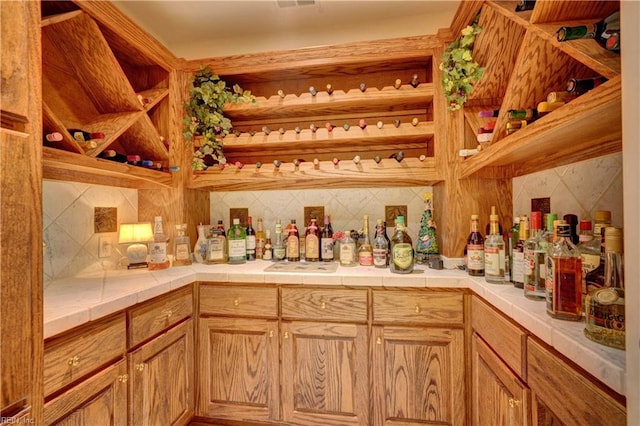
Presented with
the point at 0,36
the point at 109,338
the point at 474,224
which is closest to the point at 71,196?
the point at 109,338

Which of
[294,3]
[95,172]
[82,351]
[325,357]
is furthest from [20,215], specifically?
[294,3]

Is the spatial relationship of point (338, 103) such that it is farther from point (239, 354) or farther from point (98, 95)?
point (239, 354)

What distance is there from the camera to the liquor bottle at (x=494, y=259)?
1.34 meters

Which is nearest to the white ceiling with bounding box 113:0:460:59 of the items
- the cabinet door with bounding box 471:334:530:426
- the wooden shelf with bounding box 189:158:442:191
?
the wooden shelf with bounding box 189:158:442:191

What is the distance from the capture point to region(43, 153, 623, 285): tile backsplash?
44.8 inches

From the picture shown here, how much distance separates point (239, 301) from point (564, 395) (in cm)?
138

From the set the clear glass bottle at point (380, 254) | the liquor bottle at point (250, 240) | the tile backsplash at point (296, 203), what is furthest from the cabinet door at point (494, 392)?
the liquor bottle at point (250, 240)

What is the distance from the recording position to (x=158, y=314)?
1.37m

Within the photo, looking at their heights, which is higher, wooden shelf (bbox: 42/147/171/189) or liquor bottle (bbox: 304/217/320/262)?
wooden shelf (bbox: 42/147/171/189)

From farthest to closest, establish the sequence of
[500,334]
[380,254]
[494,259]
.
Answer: [380,254] < [494,259] < [500,334]

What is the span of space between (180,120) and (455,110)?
69.3 inches

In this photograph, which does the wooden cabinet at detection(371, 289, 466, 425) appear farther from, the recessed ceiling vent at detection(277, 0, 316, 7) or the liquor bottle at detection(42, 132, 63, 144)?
the recessed ceiling vent at detection(277, 0, 316, 7)

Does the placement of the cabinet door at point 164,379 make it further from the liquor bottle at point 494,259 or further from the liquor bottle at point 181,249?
the liquor bottle at point 494,259

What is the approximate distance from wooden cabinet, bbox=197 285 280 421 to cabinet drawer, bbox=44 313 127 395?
1.63 ft
